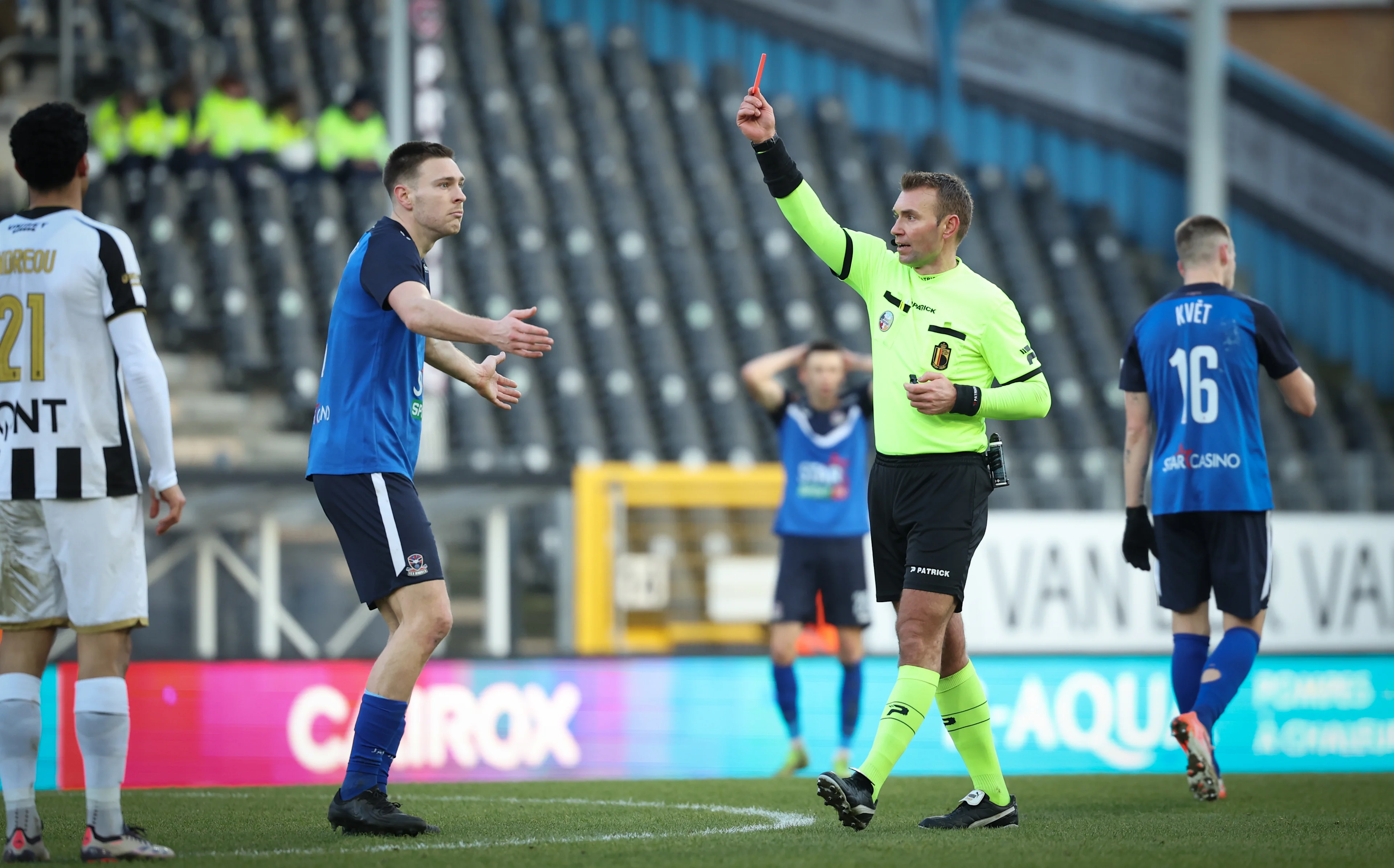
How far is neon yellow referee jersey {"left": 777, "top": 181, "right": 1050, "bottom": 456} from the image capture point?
15.3ft

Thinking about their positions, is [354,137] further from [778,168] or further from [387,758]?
[387,758]

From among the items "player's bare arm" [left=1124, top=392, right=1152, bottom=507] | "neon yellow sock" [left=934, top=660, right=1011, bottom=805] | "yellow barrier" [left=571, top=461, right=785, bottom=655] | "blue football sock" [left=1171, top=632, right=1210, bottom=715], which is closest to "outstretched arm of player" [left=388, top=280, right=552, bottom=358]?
"neon yellow sock" [left=934, top=660, right=1011, bottom=805]

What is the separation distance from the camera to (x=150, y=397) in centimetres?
411

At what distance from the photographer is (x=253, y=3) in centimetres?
1905

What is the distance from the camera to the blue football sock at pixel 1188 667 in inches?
230

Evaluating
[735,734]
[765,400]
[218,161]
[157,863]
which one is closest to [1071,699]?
[735,734]

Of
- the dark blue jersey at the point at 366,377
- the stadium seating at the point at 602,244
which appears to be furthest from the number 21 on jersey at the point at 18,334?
the stadium seating at the point at 602,244

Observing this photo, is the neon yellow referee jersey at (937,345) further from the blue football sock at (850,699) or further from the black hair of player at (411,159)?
the blue football sock at (850,699)

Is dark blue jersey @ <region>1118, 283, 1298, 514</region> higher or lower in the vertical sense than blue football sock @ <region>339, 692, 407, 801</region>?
higher

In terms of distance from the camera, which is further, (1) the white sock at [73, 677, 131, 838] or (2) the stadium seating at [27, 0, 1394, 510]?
(2) the stadium seating at [27, 0, 1394, 510]

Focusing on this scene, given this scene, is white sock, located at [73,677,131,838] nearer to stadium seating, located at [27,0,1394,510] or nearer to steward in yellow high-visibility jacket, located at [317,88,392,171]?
stadium seating, located at [27,0,1394,510]

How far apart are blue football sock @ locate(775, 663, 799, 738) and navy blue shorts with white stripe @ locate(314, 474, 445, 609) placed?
3454mm

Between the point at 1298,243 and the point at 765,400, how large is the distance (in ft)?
51.7

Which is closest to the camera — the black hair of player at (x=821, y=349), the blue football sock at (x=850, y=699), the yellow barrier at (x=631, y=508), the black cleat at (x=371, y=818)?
the black cleat at (x=371, y=818)
